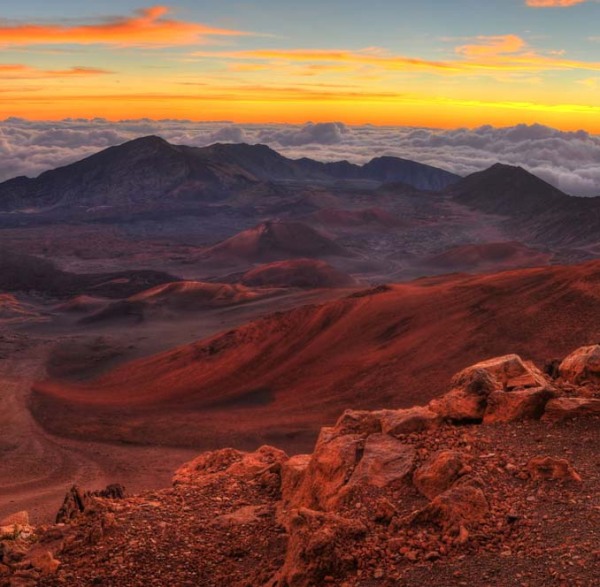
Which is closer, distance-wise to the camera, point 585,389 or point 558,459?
point 558,459

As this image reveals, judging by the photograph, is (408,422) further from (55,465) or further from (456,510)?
(55,465)

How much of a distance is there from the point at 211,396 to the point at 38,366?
2061 cm

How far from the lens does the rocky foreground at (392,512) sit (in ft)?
28.7

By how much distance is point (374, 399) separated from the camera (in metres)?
36.6

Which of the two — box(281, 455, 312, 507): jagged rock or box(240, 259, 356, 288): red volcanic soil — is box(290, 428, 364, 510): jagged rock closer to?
box(281, 455, 312, 507): jagged rock

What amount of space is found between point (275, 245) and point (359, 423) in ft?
422

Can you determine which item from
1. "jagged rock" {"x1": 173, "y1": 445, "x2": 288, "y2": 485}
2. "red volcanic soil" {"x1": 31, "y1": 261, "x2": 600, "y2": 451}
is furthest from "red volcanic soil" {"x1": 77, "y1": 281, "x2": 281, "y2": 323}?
"jagged rock" {"x1": 173, "y1": 445, "x2": 288, "y2": 485}

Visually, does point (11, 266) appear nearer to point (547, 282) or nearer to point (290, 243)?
point (290, 243)

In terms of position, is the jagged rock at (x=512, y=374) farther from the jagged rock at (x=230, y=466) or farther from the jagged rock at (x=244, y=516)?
the jagged rock at (x=244, y=516)

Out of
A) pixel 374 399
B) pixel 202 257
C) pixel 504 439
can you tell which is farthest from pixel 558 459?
pixel 202 257

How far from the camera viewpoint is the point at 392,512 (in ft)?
33.0

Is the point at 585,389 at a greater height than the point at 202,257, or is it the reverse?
the point at 585,389

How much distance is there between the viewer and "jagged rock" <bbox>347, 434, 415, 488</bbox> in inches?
443

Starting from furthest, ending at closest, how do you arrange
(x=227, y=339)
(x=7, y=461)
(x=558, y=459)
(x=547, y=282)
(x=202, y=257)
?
1. (x=202, y=257)
2. (x=227, y=339)
3. (x=547, y=282)
4. (x=7, y=461)
5. (x=558, y=459)
